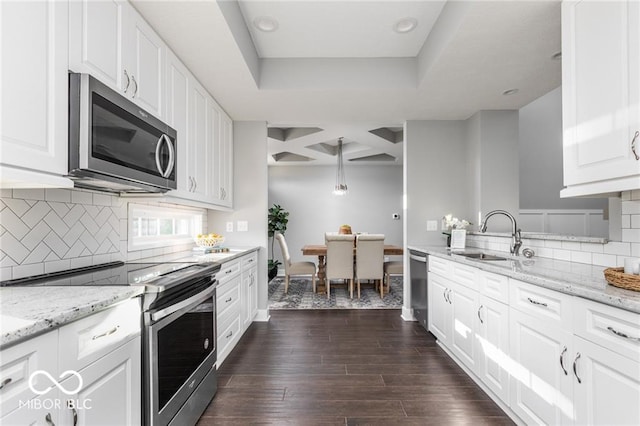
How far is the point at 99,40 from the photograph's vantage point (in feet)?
4.74

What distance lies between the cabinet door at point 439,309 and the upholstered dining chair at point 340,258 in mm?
1845

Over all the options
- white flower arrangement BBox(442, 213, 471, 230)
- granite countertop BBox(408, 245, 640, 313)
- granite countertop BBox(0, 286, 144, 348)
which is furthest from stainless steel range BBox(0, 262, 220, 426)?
white flower arrangement BBox(442, 213, 471, 230)

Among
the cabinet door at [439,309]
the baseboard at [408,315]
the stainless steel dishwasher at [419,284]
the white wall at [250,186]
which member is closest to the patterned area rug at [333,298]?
the baseboard at [408,315]

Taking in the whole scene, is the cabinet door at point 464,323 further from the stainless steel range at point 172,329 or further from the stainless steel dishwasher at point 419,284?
the stainless steel range at point 172,329

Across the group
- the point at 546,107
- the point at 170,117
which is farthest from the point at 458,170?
the point at 170,117

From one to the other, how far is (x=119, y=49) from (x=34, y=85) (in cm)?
64

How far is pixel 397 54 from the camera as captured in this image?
9.33 feet

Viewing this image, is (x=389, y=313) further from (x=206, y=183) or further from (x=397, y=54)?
(x=397, y=54)

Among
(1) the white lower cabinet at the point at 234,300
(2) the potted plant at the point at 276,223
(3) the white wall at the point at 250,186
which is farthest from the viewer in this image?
(2) the potted plant at the point at 276,223

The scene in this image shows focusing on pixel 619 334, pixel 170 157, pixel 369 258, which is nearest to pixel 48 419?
pixel 170 157

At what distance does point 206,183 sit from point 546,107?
16.0ft

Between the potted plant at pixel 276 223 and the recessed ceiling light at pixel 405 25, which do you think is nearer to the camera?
the recessed ceiling light at pixel 405 25

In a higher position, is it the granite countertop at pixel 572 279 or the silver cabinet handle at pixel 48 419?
the granite countertop at pixel 572 279

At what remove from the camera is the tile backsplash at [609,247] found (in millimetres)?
1594
